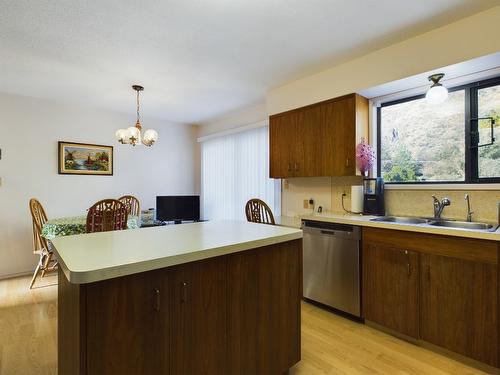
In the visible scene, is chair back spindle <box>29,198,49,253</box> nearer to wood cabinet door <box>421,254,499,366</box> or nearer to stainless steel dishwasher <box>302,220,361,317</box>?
stainless steel dishwasher <box>302,220,361,317</box>

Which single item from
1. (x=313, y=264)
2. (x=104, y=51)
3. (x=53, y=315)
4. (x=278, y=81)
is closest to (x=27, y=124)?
(x=104, y=51)

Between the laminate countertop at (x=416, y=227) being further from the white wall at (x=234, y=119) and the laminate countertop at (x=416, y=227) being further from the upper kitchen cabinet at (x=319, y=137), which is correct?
the white wall at (x=234, y=119)

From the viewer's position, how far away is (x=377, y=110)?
9.61ft

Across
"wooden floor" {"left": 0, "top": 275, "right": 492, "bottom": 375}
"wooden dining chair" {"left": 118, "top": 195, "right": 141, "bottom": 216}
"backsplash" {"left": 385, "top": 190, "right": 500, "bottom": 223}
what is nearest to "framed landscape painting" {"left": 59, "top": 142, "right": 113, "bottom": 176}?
"wooden dining chair" {"left": 118, "top": 195, "right": 141, "bottom": 216}

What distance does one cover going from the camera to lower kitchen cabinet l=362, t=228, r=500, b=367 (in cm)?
175

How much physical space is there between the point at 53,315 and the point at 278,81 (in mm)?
3253

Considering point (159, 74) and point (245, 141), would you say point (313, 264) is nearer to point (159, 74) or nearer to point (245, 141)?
point (245, 141)

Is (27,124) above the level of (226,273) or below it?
above

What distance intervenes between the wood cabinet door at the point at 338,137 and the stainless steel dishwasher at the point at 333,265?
577 millimetres

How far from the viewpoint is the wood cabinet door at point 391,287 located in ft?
6.81

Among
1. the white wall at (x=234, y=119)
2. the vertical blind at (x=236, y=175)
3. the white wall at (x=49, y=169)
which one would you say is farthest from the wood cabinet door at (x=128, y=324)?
the white wall at (x=49, y=169)

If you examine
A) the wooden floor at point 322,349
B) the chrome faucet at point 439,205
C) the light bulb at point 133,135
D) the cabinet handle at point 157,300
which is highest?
the light bulb at point 133,135

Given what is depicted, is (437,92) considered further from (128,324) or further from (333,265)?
(128,324)

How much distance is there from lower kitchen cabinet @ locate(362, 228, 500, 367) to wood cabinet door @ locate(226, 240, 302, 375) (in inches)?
36.4
